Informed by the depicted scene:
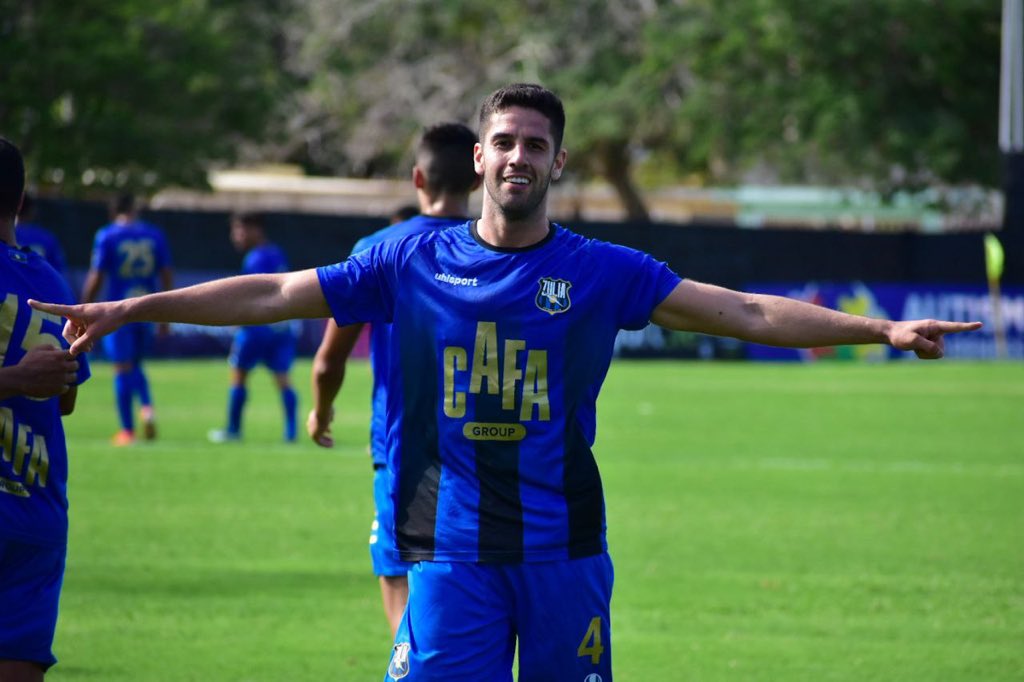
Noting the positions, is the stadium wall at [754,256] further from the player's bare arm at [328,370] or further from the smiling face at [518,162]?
the smiling face at [518,162]

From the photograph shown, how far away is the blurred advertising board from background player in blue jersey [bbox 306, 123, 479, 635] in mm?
25836

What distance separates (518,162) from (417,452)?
3.07 ft

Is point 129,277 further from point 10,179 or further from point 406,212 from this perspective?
point 10,179

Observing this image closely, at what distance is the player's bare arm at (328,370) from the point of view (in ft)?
22.1

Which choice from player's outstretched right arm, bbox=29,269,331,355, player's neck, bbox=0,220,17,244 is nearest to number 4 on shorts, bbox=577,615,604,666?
player's outstretched right arm, bbox=29,269,331,355

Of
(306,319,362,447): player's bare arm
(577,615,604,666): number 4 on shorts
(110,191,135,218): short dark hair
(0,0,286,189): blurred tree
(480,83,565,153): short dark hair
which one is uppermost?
(0,0,286,189): blurred tree

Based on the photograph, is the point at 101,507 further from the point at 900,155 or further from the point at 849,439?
the point at 900,155

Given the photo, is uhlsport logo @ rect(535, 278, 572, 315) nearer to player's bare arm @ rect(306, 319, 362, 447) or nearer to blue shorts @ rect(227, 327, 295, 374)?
player's bare arm @ rect(306, 319, 362, 447)

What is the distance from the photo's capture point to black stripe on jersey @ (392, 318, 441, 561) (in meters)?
4.74

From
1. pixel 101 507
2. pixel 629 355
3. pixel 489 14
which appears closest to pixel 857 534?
pixel 101 507

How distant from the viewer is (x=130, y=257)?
53.6 ft

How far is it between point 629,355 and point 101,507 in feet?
68.1

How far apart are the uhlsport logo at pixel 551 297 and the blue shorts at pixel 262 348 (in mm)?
11745

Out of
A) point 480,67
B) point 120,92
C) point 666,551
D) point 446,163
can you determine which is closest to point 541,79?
point 480,67
